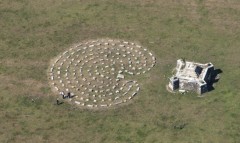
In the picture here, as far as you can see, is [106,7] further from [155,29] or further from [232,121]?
[232,121]

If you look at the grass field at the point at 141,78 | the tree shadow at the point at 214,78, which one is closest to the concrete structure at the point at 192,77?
the tree shadow at the point at 214,78

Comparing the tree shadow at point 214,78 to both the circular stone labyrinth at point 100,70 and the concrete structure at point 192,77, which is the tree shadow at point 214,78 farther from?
the circular stone labyrinth at point 100,70

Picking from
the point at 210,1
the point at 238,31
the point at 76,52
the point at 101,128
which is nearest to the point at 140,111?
the point at 101,128

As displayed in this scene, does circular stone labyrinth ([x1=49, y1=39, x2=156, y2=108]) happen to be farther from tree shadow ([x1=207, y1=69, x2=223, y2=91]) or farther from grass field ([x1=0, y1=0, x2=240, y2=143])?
tree shadow ([x1=207, y1=69, x2=223, y2=91])

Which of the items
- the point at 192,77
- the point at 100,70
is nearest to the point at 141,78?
the point at 100,70

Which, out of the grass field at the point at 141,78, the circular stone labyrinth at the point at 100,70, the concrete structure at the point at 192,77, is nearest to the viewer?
the grass field at the point at 141,78
